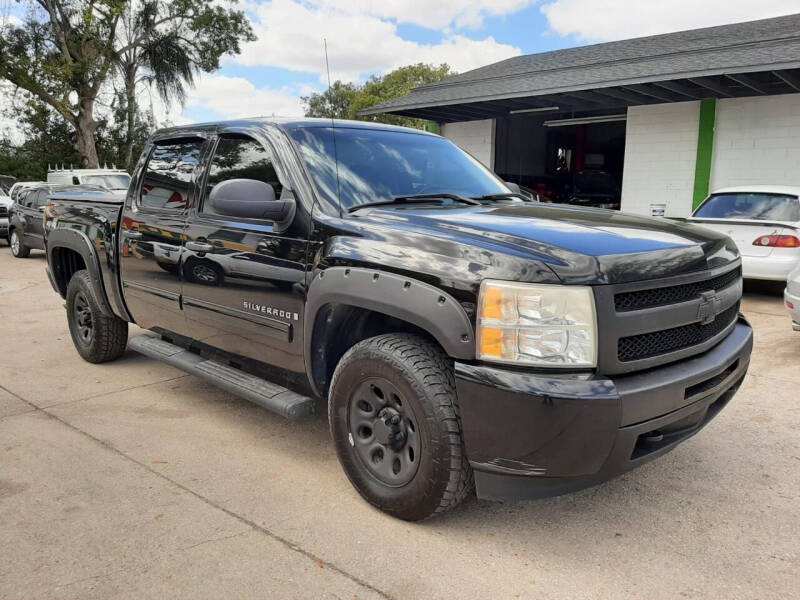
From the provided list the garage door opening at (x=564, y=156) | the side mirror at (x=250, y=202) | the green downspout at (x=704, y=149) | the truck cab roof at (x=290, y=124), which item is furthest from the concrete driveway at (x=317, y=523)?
the garage door opening at (x=564, y=156)

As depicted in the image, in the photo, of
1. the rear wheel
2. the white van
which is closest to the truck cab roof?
the rear wheel

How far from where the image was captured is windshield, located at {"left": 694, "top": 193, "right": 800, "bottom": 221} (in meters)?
7.91

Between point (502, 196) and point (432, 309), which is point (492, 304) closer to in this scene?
point (432, 309)

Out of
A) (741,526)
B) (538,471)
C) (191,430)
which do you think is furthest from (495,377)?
(191,430)

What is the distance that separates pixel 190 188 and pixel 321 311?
1.53 m

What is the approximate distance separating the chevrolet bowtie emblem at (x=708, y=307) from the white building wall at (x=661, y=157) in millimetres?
11213

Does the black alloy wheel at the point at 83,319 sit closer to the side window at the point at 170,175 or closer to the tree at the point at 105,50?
the side window at the point at 170,175

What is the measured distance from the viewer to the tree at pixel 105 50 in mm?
23922

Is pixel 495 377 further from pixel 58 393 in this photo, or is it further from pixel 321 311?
pixel 58 393

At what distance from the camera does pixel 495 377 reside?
2404 mm

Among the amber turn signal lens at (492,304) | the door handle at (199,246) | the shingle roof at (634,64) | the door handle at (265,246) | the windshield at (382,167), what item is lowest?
the amber turn signal lens at (492,304)

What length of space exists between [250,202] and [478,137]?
14833 mm

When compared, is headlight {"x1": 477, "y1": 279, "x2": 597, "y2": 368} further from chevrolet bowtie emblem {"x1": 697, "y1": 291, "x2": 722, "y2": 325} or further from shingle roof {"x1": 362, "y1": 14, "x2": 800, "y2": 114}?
shingle roof {"x1": 362, "y1": 14, "x2": 800, "y2": 114}

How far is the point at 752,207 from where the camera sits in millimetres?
8211
